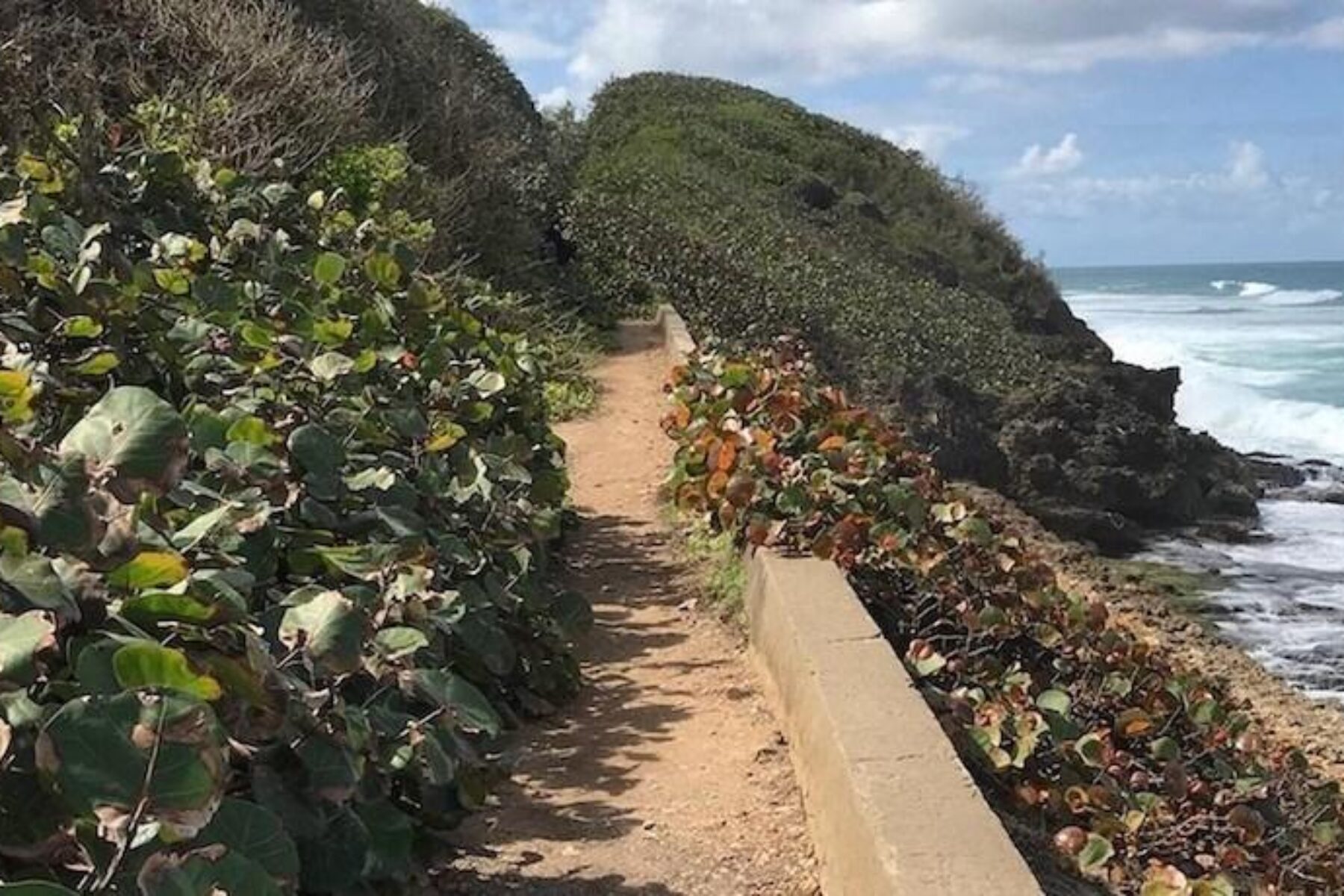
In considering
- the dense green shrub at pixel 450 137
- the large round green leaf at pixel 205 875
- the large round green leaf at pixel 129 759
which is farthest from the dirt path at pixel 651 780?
the dense green shrub at pixel 450 137

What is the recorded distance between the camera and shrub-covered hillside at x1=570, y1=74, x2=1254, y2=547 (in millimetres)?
18469

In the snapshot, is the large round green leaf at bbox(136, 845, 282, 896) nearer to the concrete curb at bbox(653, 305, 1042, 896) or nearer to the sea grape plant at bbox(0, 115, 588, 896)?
the sea grape plant at bbox(0, 115, 588, 896)

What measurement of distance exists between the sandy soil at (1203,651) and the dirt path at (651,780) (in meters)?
4.55

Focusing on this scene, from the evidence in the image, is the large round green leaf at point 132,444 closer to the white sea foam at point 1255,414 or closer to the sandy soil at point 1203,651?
the sandy soil at point 1203,651

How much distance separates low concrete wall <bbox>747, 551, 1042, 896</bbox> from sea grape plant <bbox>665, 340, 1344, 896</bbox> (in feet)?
1.39

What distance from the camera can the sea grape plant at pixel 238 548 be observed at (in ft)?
5.75

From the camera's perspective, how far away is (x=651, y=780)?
432cm

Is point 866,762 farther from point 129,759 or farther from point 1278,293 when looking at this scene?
point 1278,293

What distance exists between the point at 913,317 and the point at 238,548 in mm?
19590

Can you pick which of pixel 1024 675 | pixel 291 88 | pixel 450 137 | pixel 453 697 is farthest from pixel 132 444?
pixel 450 137

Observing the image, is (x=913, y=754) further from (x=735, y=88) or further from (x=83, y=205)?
(x=735, y=88)

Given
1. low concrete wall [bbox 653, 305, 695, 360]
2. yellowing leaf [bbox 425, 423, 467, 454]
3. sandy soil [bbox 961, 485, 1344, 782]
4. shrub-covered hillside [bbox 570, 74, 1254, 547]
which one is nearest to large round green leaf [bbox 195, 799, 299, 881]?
yellowing leaf [bbox 425, 423, 467, 454]

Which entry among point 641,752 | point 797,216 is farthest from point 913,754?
point 797,216

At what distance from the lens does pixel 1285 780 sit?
557 cm
